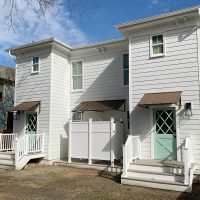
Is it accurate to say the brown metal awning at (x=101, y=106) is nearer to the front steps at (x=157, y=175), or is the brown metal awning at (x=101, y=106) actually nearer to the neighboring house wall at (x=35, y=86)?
the neighboring house wall at (x=35, y=86)

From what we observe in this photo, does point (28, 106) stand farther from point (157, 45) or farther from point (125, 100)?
point (157, 45)

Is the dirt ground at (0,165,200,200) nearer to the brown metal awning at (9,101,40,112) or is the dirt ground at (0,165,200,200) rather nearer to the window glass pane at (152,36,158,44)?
the brown metal awning at (9,101,40,112)

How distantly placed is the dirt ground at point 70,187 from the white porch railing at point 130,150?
70cm

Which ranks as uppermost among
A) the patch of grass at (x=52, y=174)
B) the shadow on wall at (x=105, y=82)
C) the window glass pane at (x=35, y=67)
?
the window glass pane at (x=35, y=67)

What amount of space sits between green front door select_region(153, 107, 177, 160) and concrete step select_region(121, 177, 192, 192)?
170 cm

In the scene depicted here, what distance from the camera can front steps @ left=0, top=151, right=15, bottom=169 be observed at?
38.5 ft

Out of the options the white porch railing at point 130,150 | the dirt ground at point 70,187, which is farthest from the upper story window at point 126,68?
the dirt ground at point 70,187

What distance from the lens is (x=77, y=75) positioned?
14.1m

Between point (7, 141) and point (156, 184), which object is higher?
point (7, 141)

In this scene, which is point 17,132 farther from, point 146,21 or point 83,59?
point 146,21

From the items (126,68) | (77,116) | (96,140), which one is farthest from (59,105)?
(126,68)

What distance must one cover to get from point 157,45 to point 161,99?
7.27 feet

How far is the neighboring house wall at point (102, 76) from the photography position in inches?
502

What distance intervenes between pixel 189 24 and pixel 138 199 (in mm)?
6279
